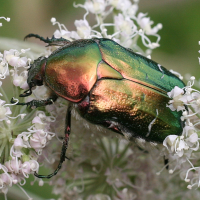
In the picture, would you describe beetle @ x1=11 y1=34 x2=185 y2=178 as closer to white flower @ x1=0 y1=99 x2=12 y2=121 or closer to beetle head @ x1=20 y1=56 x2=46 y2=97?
beetle head @ x1=20 y1=56 x2=46 y2=97

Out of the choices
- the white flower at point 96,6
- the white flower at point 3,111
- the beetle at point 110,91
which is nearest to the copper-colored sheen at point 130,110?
the beetle at point 110,91

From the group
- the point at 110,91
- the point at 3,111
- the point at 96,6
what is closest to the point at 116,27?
the point at 96,6

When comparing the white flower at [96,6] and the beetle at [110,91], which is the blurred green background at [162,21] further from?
the beetle at [110,91]

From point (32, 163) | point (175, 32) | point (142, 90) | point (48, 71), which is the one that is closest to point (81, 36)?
point (48, 71)

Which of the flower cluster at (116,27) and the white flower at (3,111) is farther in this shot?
the flower cluster at (116,27)

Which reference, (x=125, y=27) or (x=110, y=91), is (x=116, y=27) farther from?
(x=110, y=91)

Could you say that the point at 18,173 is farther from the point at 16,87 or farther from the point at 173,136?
the point at 173,136

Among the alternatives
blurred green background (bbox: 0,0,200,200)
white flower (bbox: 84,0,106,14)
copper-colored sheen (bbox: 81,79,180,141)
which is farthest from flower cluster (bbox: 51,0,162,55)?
blurred green background (bbox: 0,0,200,200)
